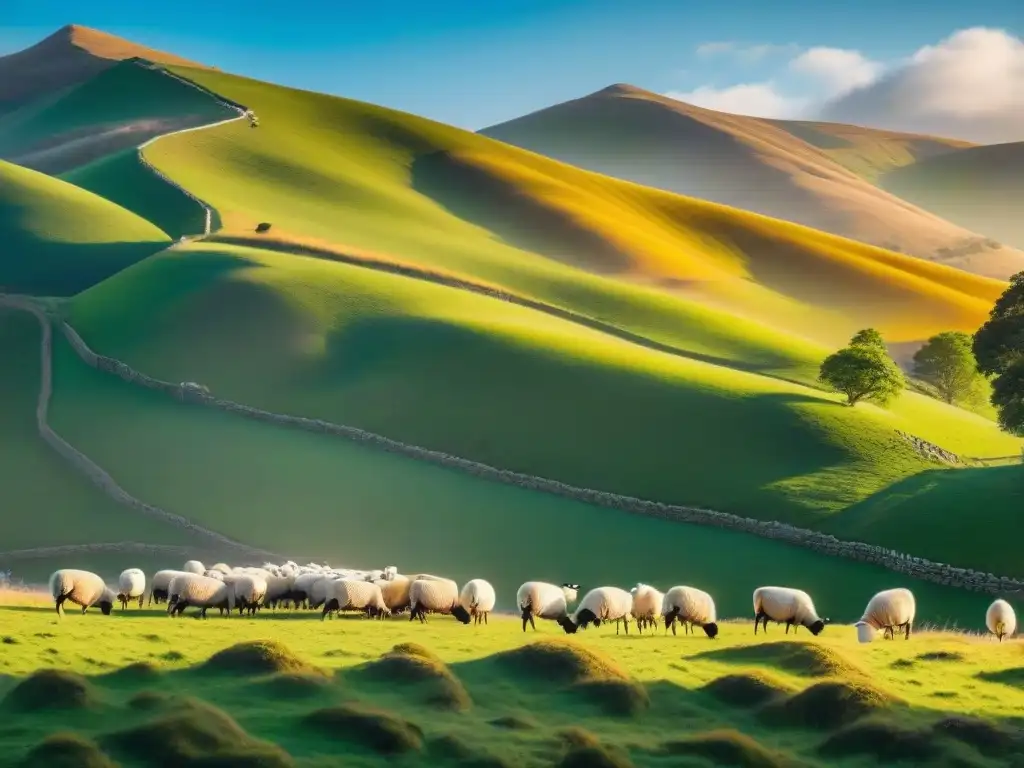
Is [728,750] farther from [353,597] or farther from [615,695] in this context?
[353,597]

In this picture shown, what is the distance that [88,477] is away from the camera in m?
72.6

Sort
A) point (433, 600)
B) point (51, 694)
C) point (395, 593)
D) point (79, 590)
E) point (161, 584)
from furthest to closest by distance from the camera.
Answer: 1. point (161, 584)
2. point (395, 593)
3. point (433, 600)
4. point (79, 590)
5. point (51, 694)

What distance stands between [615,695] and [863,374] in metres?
55.3

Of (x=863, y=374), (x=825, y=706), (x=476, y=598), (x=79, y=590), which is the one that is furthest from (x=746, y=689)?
(x=863, y=374)

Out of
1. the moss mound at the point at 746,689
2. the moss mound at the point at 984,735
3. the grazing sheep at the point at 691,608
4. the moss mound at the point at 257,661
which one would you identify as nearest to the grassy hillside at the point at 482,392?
the grazing sheep at the point at 691,608

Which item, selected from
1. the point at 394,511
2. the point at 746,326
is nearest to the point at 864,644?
the point at 394,511

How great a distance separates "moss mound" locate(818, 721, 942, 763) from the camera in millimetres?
22453

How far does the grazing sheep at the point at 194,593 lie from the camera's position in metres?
35.0

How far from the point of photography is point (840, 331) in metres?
135

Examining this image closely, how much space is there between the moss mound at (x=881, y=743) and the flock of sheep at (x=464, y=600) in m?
11.0

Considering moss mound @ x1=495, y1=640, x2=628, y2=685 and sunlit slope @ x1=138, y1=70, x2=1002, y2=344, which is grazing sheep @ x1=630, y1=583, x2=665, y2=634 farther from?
sunlit slope @ x1=138, y1=70, x2=1002, y2=344

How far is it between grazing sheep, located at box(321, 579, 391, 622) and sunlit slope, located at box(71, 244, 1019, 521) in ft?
101

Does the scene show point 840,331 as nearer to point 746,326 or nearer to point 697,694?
point 746,326

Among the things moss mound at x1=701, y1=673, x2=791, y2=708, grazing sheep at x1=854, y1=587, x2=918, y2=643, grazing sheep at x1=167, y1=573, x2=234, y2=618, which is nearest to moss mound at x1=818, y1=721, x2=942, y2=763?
moss mound at x1=701, y1=673, x2=791, y2=708
